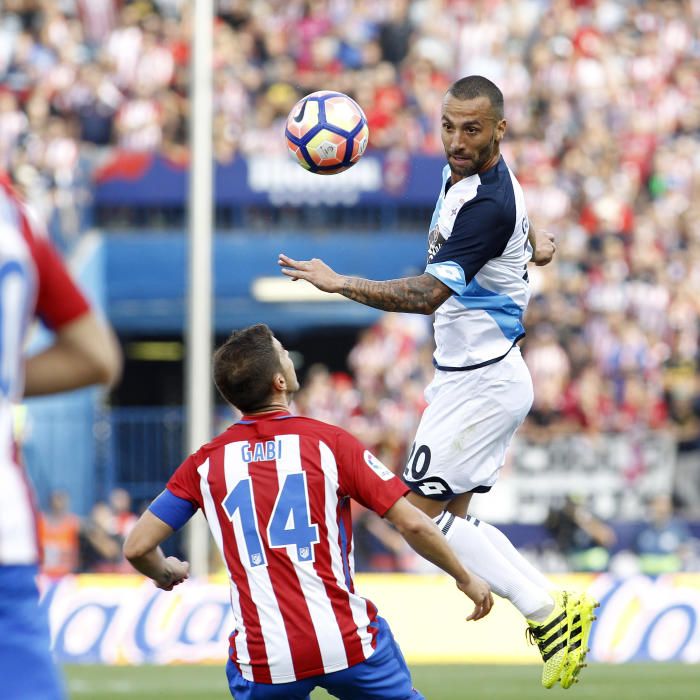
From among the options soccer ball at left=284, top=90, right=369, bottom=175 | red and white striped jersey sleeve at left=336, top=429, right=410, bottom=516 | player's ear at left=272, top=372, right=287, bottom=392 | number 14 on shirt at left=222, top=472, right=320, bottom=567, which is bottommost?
number 14 on shirt at left=222, top=472, right=320, bottom=567

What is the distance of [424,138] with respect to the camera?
20297 mm

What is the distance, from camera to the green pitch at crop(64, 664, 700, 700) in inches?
400

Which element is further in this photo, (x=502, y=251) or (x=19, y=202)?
(x=502, y=251)

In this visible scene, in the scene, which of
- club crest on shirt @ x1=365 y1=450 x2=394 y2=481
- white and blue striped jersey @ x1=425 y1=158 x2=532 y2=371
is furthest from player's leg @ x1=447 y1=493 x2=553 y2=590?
club crest on shirt @ x1=365 y1=450 x2=394 y2=481

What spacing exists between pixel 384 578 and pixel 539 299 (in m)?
6.15

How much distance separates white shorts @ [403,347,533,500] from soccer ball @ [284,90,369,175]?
110cm

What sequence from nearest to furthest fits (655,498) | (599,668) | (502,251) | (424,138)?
(502,251)
(599,668)
(655,498)
(424,138)

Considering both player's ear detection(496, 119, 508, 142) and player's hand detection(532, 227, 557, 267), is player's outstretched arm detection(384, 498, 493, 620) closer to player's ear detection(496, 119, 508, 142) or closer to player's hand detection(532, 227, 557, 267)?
player's ear detection(496, 119, 508, 142)

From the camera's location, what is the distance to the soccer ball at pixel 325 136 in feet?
23.2

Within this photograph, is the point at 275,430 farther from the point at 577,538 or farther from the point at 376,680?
the point at 577,538

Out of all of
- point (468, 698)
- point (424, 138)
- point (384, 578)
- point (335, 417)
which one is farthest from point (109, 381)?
point (424, 138)

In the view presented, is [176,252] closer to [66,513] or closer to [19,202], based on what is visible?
[66,513]

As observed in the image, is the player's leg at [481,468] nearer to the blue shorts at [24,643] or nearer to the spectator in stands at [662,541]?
the blue shorts at [24,643]

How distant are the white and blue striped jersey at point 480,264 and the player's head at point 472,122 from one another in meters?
0.11
